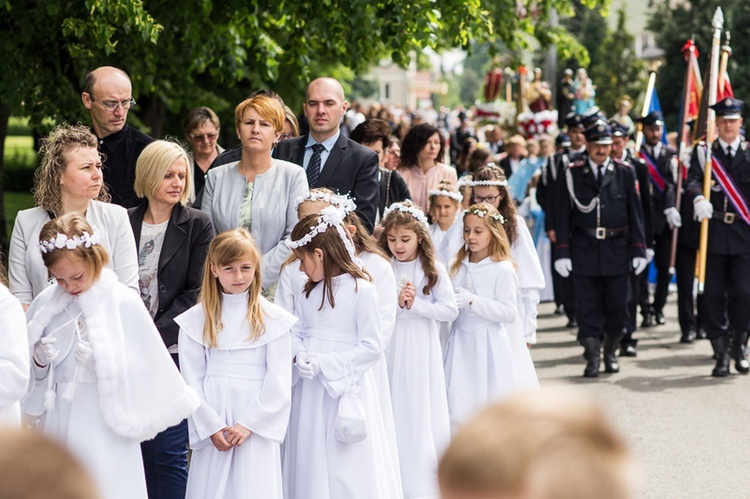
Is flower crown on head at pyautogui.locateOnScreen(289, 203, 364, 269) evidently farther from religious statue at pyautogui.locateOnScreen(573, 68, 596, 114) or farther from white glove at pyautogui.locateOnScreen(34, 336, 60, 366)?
religious statue at pyautogui.locateOnScreen(573, 68, 596, 114)

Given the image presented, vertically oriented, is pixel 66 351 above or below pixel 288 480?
above

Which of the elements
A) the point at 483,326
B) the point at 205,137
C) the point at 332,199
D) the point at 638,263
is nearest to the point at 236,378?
the point at 332,199

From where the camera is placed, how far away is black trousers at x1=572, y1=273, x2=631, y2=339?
1062cm

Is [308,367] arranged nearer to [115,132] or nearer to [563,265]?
[115,132]

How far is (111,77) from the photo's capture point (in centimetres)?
648

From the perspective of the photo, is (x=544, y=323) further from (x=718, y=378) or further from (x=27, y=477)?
(x=27, y=477)

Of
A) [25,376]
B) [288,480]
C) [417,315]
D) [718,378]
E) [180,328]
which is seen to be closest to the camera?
[25,376]

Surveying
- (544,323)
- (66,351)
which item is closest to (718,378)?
(544,323)

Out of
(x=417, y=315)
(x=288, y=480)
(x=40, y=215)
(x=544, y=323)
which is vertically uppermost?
(x=40, y=215)

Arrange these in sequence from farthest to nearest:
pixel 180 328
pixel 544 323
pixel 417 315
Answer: pixel 544 323
pixel 417 315
pixel 180 328

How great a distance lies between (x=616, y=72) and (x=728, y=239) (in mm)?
34058

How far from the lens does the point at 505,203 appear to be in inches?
344

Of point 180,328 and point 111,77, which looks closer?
point 180,328

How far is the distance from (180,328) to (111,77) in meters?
1.77
